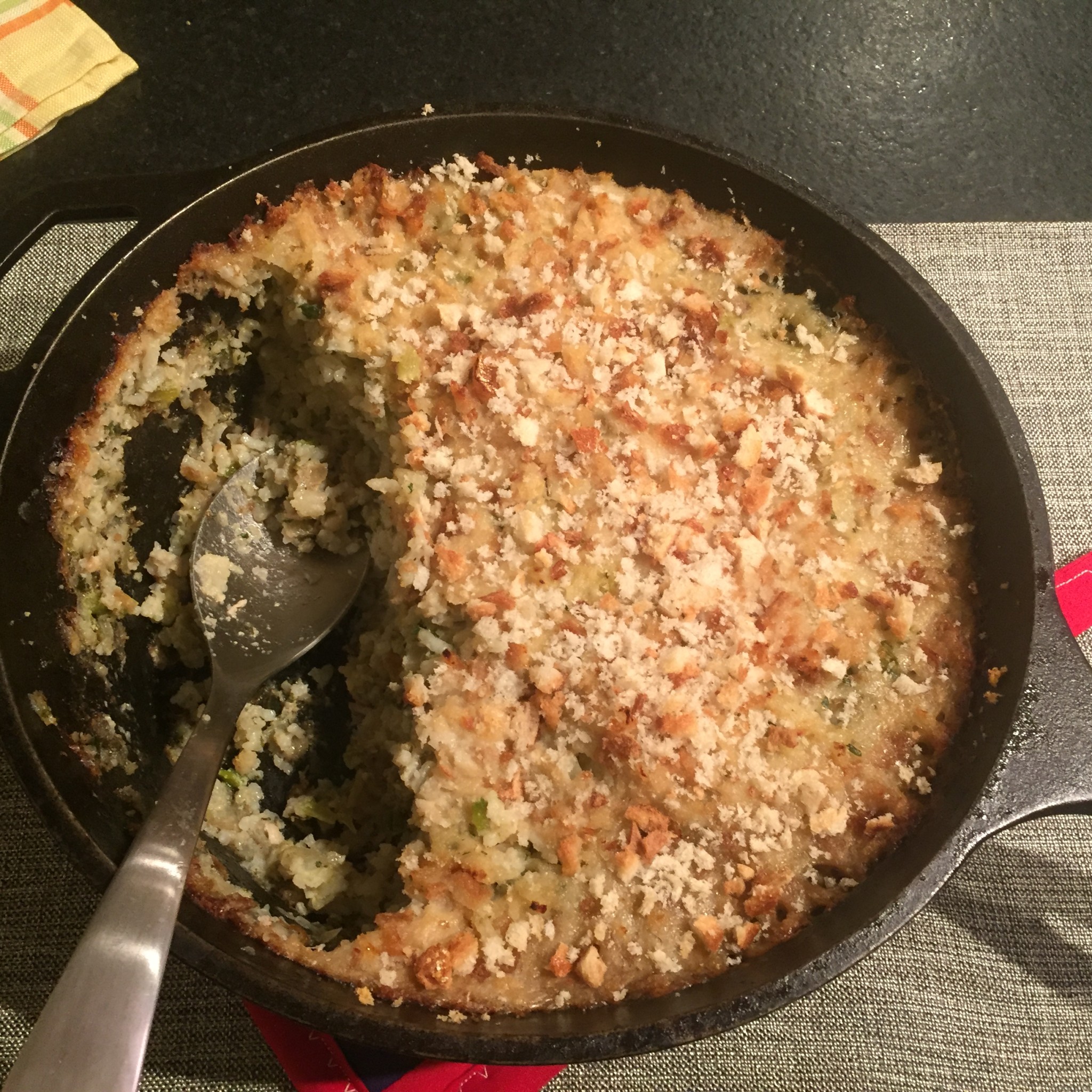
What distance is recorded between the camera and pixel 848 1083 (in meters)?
1.48

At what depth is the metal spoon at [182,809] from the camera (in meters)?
0.93

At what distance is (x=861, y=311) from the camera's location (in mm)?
1578

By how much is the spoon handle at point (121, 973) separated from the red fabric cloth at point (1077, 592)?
5.18 feet

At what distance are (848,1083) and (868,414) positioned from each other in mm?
1151

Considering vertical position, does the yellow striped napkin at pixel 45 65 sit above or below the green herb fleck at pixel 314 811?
above

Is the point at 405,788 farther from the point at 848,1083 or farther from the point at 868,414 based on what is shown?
the point at 868,414

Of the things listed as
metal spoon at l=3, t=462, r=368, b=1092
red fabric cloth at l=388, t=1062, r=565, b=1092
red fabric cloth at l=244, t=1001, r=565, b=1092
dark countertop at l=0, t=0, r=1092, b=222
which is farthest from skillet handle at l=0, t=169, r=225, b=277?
red fabric cloth at l=388, t=1062, r=565, b=1092

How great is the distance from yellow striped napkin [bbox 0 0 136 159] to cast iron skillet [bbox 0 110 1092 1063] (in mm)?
880

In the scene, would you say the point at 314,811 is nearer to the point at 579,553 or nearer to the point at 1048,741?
the point at 579,553

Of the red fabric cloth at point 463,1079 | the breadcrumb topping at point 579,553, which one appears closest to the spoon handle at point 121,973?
the breadcrumb topping at point 579,553

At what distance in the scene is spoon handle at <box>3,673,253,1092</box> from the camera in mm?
917

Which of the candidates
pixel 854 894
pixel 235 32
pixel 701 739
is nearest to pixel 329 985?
pixel 701 739

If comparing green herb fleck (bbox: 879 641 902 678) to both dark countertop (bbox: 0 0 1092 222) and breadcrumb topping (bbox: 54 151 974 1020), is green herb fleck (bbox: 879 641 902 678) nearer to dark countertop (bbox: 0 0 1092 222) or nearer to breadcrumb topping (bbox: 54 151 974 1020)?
breadcrumb topping (bbox: 54 151 974 1020)

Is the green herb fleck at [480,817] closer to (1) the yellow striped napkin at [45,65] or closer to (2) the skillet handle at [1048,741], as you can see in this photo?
(2) the skillet handle at [1048,741]
